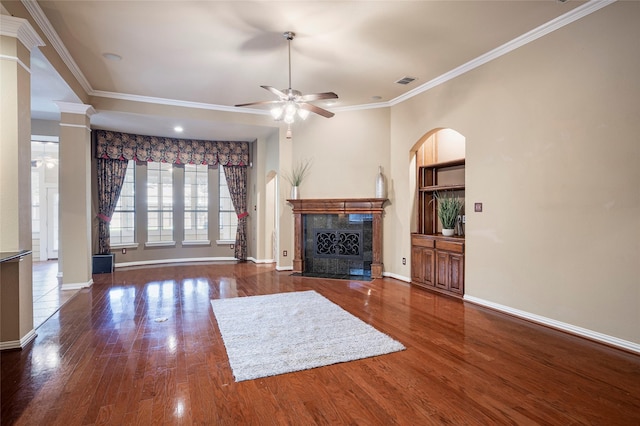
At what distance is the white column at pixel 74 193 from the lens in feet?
17.0

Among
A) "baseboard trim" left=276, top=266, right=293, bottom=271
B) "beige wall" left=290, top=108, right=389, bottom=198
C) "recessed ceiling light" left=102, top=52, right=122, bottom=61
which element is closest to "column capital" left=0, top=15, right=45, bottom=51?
"recessed ceiling light" left=102, top=52, right=122, bottom=61

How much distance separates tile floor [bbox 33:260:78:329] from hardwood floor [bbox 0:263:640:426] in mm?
187

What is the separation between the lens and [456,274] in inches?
187

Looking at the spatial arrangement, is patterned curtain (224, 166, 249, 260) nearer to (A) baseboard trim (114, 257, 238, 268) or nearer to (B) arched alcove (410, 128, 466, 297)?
(A) baseboard trim (114, 257, 238, 268)

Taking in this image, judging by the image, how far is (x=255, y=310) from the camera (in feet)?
13.4

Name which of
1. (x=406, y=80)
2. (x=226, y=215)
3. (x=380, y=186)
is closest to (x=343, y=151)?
(x=380, y=186)

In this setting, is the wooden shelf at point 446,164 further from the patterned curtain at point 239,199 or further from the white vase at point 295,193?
the patterned curtain at point 239,199

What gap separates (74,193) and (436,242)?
5.49 m

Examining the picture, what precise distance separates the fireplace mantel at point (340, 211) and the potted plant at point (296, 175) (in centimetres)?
20

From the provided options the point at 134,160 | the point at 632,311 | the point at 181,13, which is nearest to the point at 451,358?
the point at 632,311

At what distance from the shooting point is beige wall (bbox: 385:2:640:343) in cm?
302

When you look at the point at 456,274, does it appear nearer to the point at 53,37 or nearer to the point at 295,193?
the point at 295,193

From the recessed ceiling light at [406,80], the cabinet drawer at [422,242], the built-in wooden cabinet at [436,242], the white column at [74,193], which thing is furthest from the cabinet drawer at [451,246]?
the white column at [74,193]

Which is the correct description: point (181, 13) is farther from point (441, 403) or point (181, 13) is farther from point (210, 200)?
point (210, 200)
